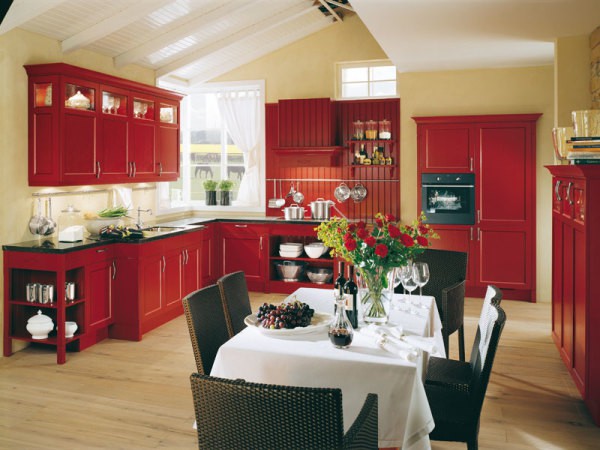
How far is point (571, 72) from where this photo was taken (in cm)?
488

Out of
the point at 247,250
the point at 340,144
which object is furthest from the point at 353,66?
the point at 247,250

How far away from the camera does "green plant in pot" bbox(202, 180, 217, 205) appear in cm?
755

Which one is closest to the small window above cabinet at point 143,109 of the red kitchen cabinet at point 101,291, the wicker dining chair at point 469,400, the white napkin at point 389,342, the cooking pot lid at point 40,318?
the red kitchen cabinet at point 101,291

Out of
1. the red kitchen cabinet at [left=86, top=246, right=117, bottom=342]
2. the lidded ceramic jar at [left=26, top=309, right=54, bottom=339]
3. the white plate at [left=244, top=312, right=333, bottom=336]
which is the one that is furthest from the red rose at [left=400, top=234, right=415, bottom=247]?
the lidded ceramic jar at [left=26, top=309, right=54, bottom=339]

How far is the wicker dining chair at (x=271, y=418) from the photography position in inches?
58.4

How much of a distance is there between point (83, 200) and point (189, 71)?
2649 millimetres

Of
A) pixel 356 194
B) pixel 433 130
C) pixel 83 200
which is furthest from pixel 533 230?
pixel 83 200

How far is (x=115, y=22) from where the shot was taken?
4844 millimetres

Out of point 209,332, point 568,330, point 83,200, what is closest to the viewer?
point 209,332

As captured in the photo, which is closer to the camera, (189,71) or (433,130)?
(433,130)

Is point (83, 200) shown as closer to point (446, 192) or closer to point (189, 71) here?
point (189, 71)

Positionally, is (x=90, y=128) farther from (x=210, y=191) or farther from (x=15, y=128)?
(x=210, y=191)

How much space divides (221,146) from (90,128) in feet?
9.75

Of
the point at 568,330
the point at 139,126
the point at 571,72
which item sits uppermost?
the point at 571,72
